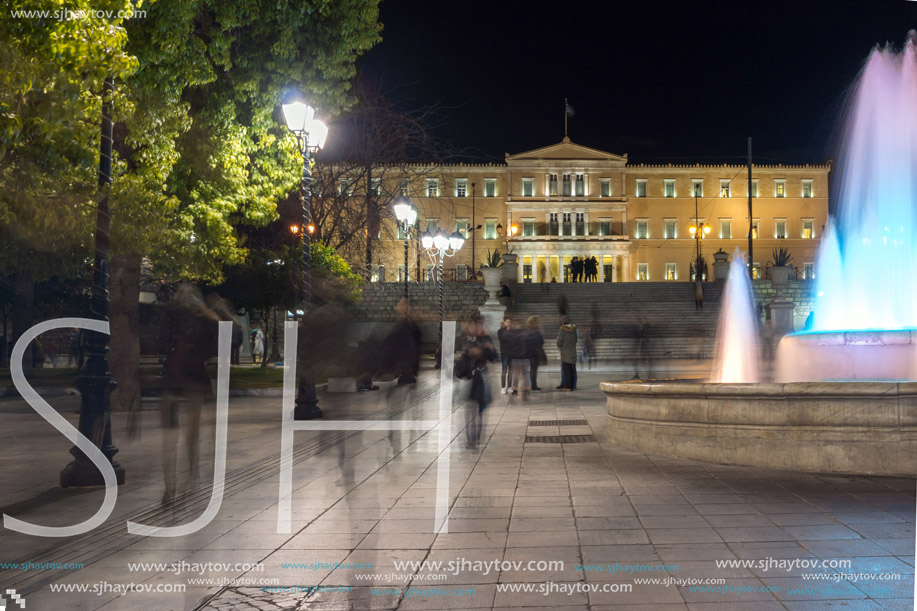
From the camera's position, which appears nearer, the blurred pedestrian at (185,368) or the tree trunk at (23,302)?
the blurred pedestrian at (185,368)

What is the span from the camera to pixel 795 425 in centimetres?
775

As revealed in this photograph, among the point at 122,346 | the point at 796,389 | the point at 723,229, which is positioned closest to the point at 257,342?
the point at 122,346

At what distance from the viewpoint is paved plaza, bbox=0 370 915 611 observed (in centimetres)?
427

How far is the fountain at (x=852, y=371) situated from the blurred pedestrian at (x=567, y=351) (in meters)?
3.43

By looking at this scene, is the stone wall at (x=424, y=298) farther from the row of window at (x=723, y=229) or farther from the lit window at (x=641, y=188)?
the lit window at (x=641, y=188)

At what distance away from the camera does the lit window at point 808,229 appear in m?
82.5

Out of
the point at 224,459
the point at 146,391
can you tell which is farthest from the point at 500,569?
the point at 146,391

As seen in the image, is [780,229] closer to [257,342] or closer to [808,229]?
[808,229]

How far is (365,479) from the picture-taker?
7801 mm

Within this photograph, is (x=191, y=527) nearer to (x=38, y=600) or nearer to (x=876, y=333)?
(x=38, y=600)

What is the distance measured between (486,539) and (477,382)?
182 inches

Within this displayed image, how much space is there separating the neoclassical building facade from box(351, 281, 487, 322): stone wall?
3496cm

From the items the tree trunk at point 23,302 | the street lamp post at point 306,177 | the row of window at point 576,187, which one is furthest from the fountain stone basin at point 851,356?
the row of window at point 576,187

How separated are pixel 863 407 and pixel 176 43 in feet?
33.8
